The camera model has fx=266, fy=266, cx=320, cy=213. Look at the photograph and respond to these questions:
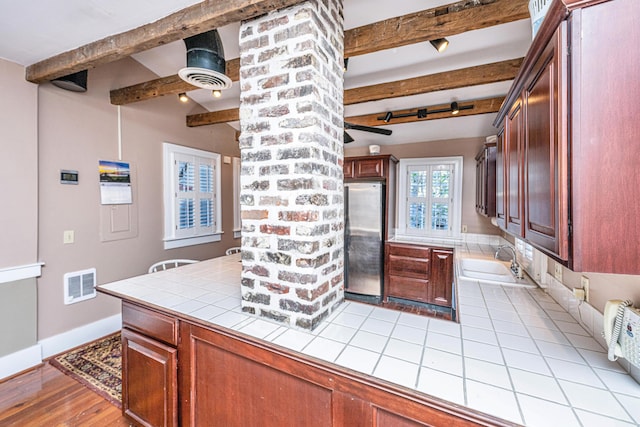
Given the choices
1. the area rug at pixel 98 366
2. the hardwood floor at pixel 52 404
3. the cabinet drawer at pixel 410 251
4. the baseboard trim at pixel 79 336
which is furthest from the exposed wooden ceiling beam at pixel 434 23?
the baseboard trim at pixel 79 336

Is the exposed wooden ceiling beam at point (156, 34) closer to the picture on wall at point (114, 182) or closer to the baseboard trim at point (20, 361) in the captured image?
the picture on wall at point (114, 182)

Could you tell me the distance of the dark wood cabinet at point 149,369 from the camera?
1.38 m

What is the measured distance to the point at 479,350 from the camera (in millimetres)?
1014

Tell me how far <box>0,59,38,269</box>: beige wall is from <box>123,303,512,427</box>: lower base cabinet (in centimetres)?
160

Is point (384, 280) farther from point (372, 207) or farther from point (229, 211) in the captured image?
point (229, 211)

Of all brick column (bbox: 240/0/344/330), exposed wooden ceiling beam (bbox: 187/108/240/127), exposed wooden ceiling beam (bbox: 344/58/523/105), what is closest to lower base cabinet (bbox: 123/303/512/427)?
brick column (bbox: 240/0/344/330)

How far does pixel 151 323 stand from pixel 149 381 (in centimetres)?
34

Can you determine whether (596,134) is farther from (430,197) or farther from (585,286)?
(430,197)

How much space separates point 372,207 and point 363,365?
9.96 ft

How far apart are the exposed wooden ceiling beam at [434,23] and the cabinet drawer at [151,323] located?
2139mm

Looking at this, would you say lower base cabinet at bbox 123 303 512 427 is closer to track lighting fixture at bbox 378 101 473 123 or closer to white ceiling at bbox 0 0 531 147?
white ceiling at bbox 0 0 531 147

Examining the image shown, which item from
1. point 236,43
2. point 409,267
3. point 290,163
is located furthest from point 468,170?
point 290,163

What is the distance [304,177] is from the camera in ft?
3.78

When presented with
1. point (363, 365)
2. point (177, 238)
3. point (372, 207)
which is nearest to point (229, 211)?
point (177, 238)
